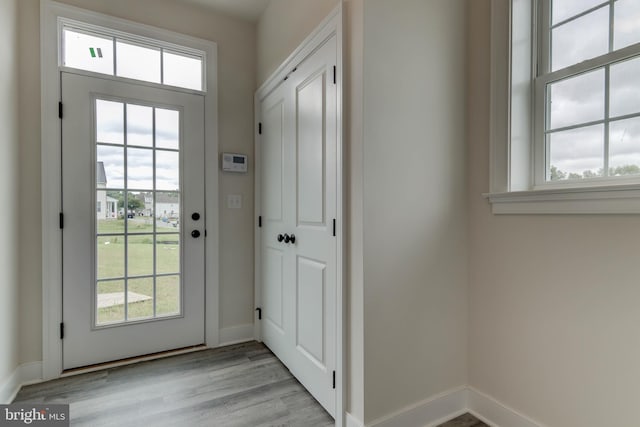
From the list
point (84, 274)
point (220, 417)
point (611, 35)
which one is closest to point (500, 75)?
point (611, 35)

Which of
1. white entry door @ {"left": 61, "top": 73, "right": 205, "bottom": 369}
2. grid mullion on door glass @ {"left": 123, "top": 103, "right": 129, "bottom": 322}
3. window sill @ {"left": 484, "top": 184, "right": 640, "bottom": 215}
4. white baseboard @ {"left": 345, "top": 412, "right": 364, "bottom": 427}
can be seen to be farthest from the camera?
grid mullion on door glass @ {"left": 123, "top": 103, "right": 129, "bottom": 322}

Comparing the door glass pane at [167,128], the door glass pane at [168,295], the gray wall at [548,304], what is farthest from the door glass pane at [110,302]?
the gray wall at [548,304]

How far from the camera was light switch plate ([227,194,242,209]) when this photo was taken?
262 centimetres

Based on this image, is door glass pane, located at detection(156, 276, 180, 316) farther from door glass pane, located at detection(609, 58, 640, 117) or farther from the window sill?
door glass pane, located at detection(609, 58, 640, 117)

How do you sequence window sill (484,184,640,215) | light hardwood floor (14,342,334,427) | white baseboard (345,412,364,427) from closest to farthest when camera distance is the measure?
1. window sill (484,184,640,215)
2. white baseboard (345,412,364,427)
3. light hardwood floor (14,342,334,427)

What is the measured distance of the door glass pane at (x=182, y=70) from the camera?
245cm

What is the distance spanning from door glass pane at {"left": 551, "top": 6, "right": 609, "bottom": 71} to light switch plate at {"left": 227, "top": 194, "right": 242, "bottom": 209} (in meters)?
2.26

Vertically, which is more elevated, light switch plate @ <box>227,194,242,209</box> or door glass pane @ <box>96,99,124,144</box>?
door glass pane @ <box>96,99,124,144</box>

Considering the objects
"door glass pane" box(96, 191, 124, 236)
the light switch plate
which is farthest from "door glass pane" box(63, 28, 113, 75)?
the light switch plate

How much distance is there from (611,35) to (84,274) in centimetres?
324

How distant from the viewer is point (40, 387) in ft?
6.37

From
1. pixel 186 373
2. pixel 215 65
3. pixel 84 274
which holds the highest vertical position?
pixel 215 65

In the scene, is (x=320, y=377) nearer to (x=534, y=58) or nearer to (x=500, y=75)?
(x=500, y=75)

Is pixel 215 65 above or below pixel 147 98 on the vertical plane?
above
